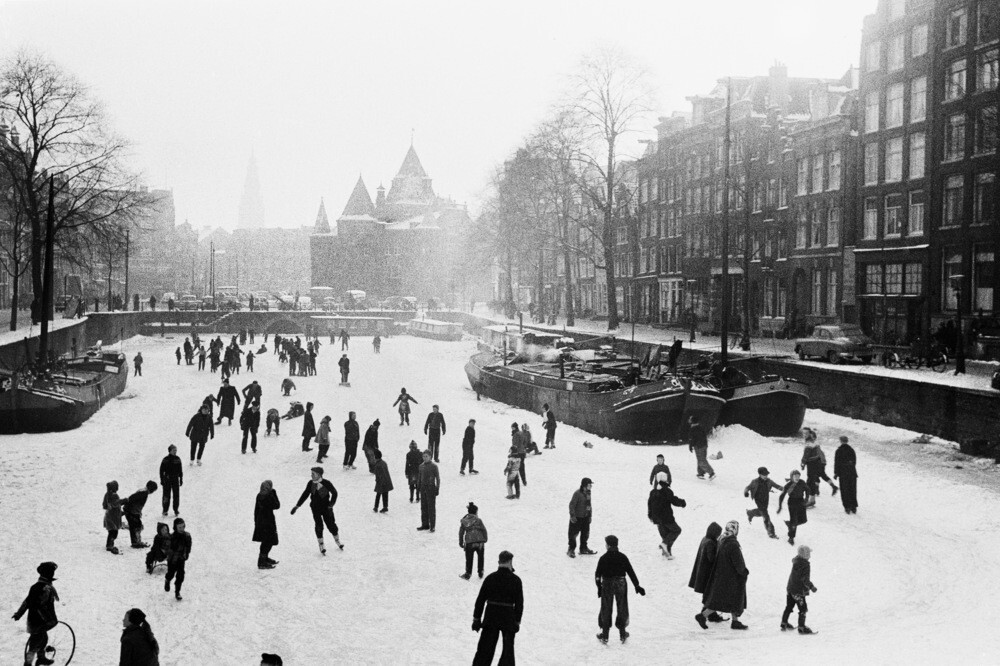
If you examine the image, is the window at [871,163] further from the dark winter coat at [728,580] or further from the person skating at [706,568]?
the dark winter coat at [728,580]

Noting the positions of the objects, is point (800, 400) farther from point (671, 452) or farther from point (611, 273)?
point (611, 273)

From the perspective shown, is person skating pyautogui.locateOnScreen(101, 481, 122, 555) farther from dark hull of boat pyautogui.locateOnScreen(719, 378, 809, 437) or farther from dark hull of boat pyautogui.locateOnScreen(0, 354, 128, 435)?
dark hull of boat pyautogui.locateOnScreen(719, 378, 809, 437)

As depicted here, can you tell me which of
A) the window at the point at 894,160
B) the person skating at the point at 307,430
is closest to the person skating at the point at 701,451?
the person skating at the point at 307,430

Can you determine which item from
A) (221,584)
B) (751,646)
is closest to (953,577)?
(751,646)

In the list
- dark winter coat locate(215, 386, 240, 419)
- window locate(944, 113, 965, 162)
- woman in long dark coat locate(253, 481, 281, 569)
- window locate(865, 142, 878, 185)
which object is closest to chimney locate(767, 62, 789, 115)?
window locate(865, 142, 878, 185)

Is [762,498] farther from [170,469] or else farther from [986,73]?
[986,73]
